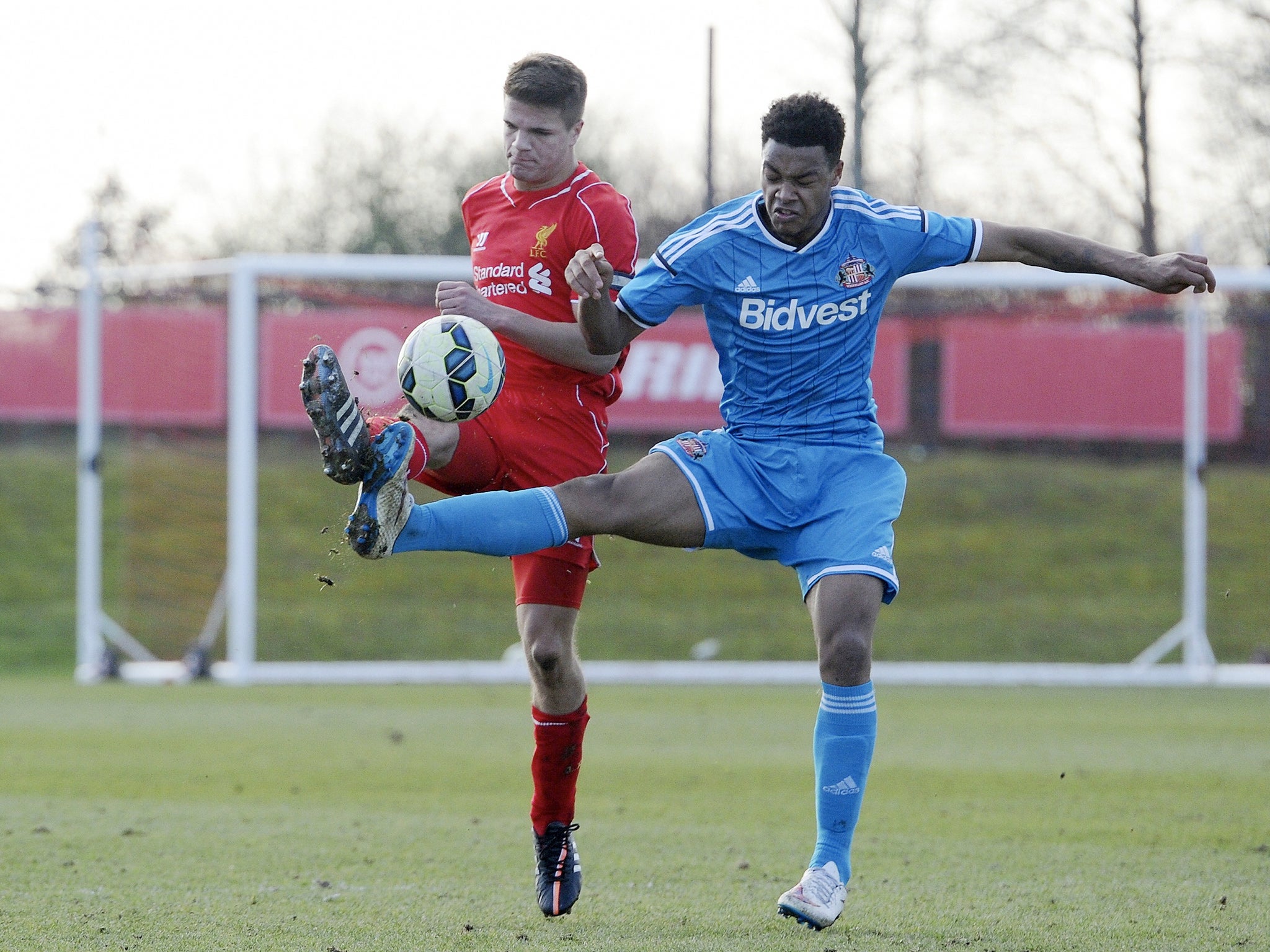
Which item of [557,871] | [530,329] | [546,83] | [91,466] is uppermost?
[546,83]

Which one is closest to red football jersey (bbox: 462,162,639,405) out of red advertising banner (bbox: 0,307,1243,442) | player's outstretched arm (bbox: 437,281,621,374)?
player's outstretched arm (bbox: 437,281,621,374)

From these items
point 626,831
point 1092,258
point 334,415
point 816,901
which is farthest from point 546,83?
point 626,831

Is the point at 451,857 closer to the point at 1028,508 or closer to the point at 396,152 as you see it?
the point at 1028,508

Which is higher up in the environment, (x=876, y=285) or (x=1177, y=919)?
(x=876, y=285)

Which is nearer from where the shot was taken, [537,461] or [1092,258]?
[1092,258]

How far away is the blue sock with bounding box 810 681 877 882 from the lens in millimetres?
4398

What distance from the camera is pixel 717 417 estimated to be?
14484mm

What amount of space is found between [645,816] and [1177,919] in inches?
98.1

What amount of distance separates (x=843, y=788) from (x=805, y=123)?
188cm

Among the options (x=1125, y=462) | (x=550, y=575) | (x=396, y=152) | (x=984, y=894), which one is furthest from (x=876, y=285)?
(x=396, y=152)

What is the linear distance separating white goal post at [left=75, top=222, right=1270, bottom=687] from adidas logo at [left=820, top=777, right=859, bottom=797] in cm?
853

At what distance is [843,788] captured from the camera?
443 cm

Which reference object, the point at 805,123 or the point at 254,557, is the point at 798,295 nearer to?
the point at 805,123

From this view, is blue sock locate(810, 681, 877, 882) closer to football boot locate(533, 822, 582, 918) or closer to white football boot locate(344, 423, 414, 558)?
football boot locate(533, 822, 582, 918)
